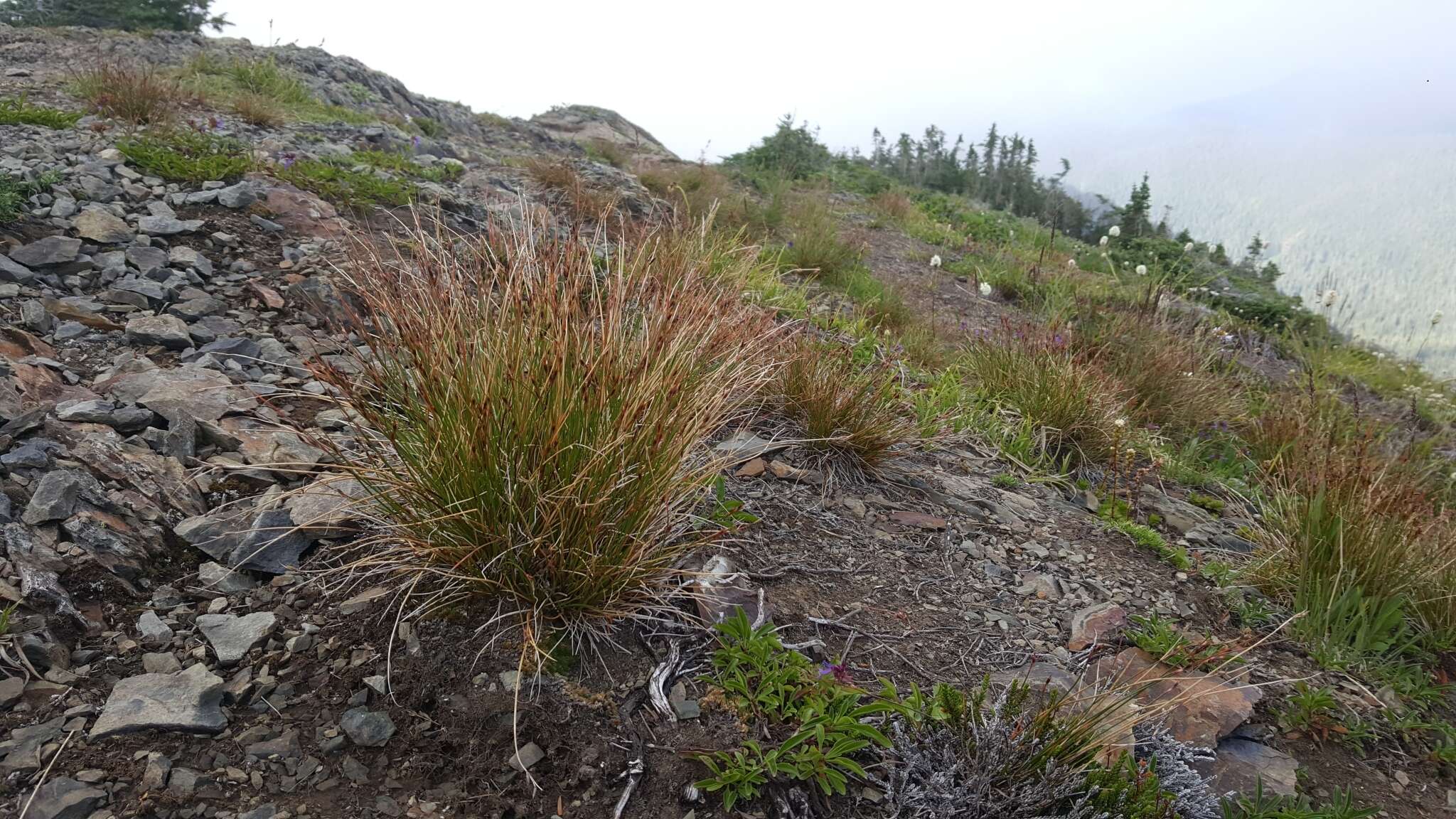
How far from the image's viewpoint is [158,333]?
125 inches

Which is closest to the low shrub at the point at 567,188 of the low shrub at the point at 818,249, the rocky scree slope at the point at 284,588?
the low shrub at the point at 818,249

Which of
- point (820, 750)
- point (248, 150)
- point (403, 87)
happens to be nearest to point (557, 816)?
point (820, 750)

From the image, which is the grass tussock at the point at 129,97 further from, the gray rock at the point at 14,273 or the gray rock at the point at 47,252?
the gray rock at the point at 14,273

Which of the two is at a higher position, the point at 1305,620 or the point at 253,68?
the point at 253,68

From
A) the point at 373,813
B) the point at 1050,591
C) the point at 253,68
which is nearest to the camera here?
the point at 373,813

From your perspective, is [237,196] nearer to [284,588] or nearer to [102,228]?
[102,228]

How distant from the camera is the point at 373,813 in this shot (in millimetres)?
1602

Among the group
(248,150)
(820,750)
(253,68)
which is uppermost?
(253,68)

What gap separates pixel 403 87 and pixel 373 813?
1524 centimetres

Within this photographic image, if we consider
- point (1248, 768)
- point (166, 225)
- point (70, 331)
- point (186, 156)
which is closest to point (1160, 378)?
point (1248, 768)

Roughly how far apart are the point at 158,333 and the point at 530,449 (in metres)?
2.33

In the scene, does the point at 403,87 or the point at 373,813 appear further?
the point at 403,87

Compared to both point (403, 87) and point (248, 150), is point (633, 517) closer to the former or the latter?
point (248, 150)

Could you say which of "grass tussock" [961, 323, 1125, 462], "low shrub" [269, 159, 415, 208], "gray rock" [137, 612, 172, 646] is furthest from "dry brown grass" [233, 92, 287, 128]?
→ "grass tussock" [961, 323, 1125, 462]
